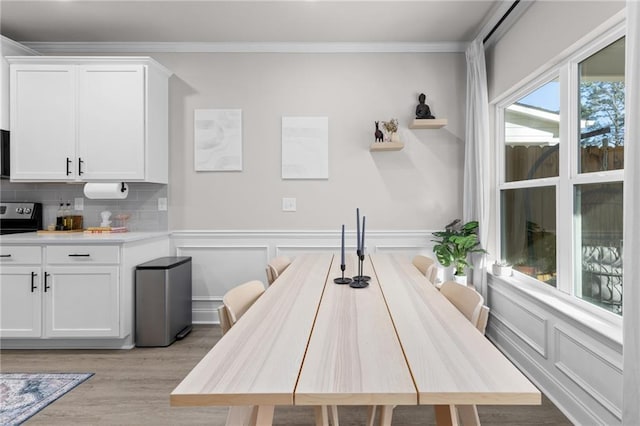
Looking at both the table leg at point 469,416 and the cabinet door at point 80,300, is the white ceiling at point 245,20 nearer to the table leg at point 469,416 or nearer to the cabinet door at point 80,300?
the cabinet door at point 80,300

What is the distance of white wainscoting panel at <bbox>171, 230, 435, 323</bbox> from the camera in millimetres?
3699

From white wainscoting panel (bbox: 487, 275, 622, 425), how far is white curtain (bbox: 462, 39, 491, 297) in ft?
1.39

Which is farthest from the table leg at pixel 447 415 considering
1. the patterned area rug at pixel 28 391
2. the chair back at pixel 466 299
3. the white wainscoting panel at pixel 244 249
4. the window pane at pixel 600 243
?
the white wainscoting panel at pixel 244 249

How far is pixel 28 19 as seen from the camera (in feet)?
10.5

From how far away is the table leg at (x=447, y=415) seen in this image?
3.98ft

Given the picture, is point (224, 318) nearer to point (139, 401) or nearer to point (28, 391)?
point (139, 401)

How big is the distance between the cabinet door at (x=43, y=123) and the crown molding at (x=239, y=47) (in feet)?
1.74

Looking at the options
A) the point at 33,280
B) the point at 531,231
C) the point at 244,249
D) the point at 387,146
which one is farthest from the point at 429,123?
the point at 33,280

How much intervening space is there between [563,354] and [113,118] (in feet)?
12.2

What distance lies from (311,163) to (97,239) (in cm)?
191

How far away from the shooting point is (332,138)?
3701 millimetres

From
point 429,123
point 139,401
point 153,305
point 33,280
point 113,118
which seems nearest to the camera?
point 139,401

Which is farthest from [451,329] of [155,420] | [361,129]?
[361,129]

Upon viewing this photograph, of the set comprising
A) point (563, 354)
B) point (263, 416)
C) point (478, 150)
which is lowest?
point (563, 354)
